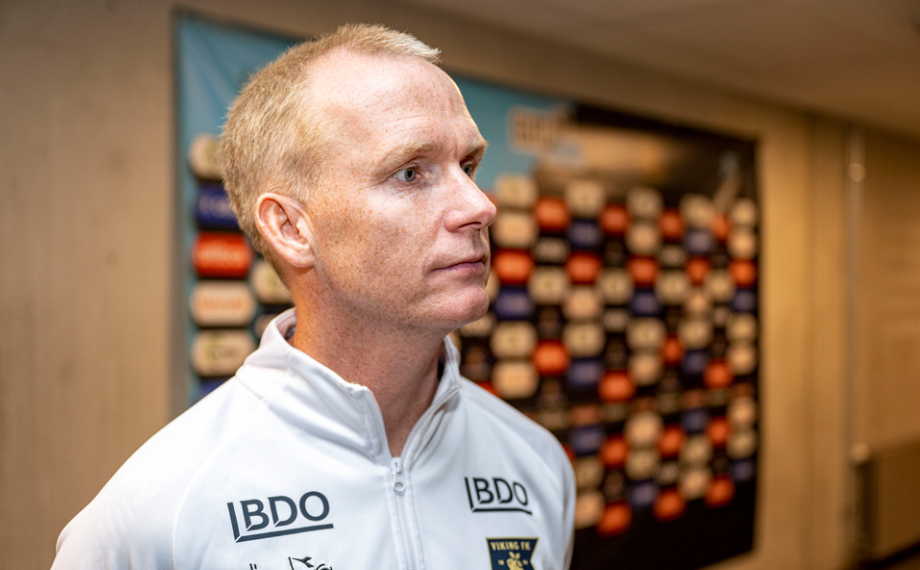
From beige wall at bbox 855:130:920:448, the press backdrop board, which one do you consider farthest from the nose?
beige wall at bbox 855:130:920:448

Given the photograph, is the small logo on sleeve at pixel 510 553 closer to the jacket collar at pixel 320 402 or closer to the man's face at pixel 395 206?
the jacket collar at pixel 320 402

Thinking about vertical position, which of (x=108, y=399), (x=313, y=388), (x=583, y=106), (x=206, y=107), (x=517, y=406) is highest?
(x=583, y=106)

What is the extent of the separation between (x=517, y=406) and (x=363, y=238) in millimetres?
2082

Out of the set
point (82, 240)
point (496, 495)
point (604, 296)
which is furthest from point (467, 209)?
point (604, 296)

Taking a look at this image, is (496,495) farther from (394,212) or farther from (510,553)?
(394,212)

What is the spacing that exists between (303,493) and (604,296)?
2448 mm

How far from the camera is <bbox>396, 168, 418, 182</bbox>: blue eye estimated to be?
894mm

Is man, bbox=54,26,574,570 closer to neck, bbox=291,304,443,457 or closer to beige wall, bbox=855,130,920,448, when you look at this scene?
neck, bbox=291,304,443,457

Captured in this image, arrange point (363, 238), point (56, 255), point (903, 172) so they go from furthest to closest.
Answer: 1. point (903, 172)
2. point (56, 255)
3. point (363, 238)

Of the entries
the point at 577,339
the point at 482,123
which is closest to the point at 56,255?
the point at 482,123

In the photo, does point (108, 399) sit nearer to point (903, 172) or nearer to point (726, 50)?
point (726, 50)

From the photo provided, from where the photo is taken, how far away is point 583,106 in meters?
3.07

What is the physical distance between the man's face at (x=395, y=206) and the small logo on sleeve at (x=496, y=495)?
279 mm

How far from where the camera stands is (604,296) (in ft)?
10.4
